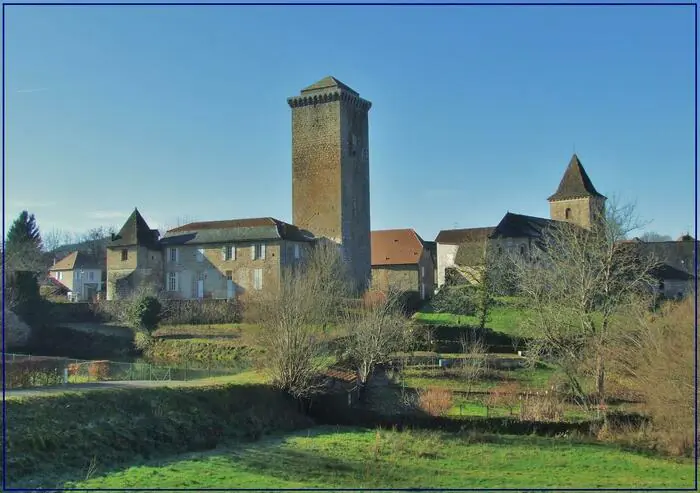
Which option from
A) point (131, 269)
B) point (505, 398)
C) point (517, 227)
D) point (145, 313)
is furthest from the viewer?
point (517, 227)

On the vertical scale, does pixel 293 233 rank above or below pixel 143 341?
above

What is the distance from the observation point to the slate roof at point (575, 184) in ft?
203

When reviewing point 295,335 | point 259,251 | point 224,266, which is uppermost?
point 259,251

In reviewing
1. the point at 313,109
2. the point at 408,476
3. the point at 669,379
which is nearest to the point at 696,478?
the point at 669,379

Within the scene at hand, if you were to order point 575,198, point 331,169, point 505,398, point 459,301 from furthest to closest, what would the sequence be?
point 575,198 → point 331,169 → point 459,301 → point 505,398

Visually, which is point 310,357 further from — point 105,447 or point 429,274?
point 429,274

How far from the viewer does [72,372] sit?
22578mm

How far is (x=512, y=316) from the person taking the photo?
4178 centimetres

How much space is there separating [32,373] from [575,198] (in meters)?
53.4

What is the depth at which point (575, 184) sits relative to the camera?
62.8 meters

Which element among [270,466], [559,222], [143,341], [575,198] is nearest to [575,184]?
[575,198]

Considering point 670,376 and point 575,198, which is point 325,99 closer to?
point 575,198

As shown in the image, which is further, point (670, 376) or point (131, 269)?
point (131, 269)

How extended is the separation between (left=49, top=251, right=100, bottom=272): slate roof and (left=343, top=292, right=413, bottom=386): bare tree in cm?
3875
